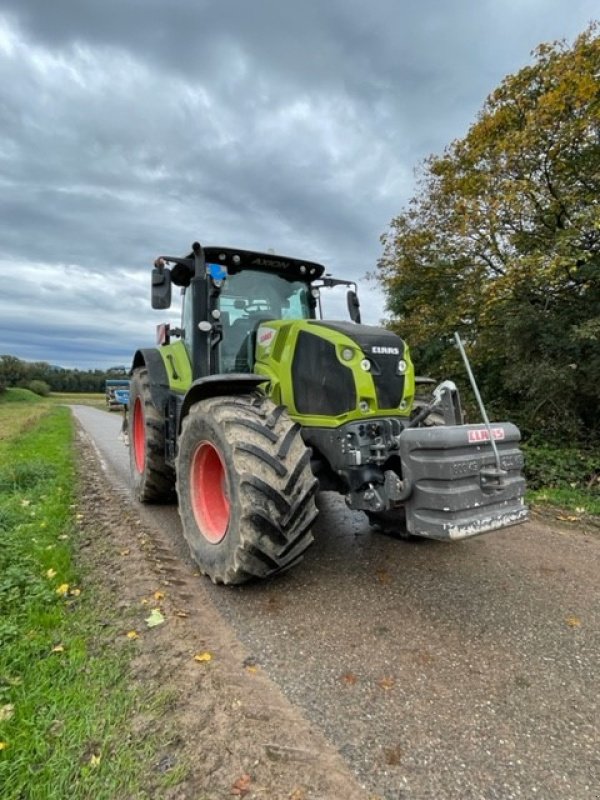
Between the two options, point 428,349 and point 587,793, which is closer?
point 587,793

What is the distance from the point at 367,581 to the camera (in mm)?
3535

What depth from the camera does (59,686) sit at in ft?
7.34

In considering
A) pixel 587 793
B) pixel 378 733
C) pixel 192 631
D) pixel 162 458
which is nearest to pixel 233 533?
pixel 192 631

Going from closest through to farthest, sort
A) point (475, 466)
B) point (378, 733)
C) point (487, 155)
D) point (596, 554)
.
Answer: point (378, 733) → point (475, 466) → point (596, 554) → point (487, 155)

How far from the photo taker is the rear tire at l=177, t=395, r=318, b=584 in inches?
117

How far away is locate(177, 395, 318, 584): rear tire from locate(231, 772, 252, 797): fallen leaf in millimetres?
1294

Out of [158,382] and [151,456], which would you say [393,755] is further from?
[158,382]

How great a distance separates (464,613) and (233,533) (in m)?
1.53

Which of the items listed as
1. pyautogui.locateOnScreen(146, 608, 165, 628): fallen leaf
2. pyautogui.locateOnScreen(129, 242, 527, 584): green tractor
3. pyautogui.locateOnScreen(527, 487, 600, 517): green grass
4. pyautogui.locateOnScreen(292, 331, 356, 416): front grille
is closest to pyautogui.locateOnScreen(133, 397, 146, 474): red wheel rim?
pyautogui.locateOnScreen(129, 242, 527, 584): green tractor

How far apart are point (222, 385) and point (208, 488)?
2.82ft

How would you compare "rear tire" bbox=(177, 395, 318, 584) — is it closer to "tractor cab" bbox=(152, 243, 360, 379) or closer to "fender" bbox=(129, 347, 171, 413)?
"tractor cab" bbox=(152, 243, 360, 379)

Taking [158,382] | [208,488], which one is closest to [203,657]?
[208,488]

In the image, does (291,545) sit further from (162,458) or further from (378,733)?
(162,458)

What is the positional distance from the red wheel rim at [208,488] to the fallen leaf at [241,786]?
2015mm
